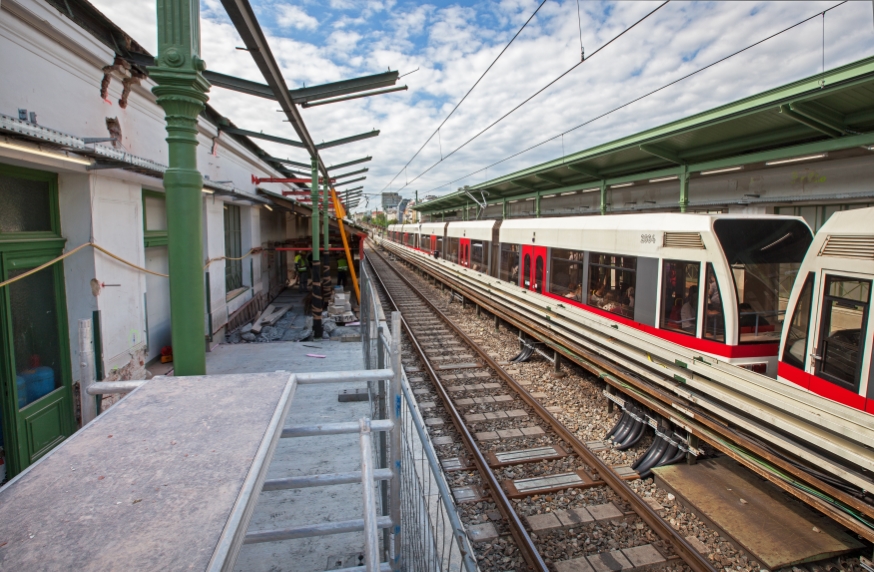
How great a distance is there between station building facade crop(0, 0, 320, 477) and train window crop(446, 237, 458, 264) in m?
12.5

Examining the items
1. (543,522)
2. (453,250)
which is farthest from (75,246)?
(453,250)

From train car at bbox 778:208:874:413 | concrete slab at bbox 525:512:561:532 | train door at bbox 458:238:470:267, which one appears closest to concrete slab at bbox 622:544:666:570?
concrete slab at bbox 525:512:561:532

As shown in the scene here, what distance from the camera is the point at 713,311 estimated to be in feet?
19.7

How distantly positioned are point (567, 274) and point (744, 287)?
12.8 ft

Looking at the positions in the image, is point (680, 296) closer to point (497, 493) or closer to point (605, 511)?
point (605, 511)

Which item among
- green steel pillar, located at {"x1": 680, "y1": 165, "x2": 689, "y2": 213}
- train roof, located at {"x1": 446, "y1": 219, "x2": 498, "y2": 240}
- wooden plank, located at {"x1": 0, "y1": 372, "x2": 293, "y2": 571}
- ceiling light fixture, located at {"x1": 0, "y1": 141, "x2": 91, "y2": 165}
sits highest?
green steel pillar, located at {"x1": 680, "y1": 165, "x2": 689, "y2": 213}

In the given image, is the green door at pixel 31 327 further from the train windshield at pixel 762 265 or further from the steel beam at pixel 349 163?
the steel beam at pixel 349 163

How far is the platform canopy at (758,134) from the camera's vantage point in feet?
24.1

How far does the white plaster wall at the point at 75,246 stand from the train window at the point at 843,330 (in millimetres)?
8024

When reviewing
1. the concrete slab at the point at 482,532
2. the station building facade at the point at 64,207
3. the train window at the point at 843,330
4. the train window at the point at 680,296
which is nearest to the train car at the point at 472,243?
the train window at the point at 680,296

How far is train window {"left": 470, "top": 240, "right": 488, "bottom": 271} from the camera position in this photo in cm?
1543

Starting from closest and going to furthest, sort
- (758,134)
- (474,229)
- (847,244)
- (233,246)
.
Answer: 1. (847,244)
2. (758,134)
3. (233,246)
4. (474,229)

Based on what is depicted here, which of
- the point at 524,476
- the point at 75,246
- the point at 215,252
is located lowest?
the point at 524,476

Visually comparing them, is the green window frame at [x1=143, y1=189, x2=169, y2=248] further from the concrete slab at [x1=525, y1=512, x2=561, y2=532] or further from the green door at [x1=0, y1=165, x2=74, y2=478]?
the concrete slab at [x1=525, y1=512, x2=561, y2=532]
